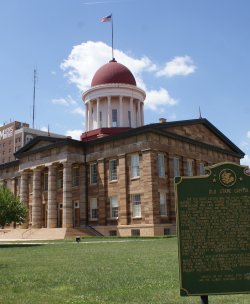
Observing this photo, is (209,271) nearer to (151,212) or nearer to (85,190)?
(151,212)

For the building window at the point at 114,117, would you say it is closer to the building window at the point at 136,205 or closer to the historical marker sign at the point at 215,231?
the building window at the point at 136,205

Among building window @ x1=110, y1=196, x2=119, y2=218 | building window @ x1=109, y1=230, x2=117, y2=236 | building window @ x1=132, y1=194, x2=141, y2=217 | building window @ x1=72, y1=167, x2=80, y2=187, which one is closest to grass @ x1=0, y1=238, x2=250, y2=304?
building window @ x1=132, y1=194, x2=141, y2=217

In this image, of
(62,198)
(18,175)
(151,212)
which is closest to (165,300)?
(151,212)

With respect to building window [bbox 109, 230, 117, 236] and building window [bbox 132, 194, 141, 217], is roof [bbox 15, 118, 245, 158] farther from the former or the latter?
building window [bbox 109, 230, 117, 236]

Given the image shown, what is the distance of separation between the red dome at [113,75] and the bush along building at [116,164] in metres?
0.13

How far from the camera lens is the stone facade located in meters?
40.0

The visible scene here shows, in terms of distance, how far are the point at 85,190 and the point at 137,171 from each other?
749 centimetres

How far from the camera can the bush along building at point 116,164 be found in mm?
40281

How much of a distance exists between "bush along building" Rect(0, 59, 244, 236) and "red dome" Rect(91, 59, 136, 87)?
0.13 metres

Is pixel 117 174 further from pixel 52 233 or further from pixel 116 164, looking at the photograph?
pixel 52 233

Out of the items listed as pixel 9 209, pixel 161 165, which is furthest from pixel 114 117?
pixel 9 209

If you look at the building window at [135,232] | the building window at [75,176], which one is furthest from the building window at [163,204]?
the building window at [75,176]

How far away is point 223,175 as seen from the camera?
7.41 m

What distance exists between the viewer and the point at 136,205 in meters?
40.7
